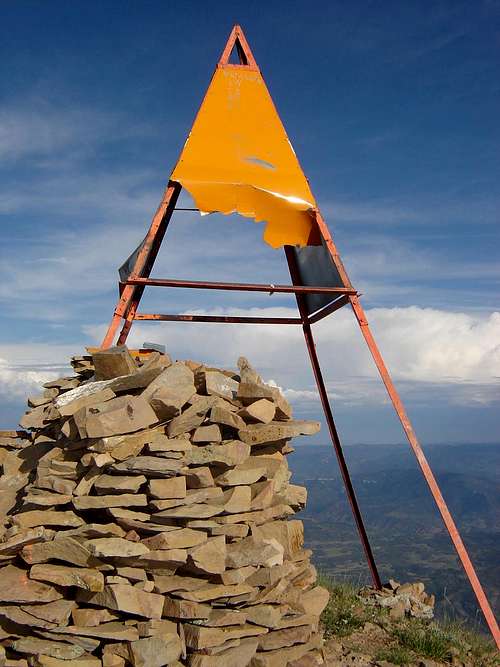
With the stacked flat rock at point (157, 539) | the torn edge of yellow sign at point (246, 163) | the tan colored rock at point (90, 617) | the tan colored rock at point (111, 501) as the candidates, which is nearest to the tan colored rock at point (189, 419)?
the stacked flat rock at point (157, 539)

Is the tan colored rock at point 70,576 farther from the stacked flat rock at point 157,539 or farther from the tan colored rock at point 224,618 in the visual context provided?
the tan colored rock at point 224,618

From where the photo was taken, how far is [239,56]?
9523 mm

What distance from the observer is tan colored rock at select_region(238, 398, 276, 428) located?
21.0ft

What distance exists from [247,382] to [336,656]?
3.23 meters

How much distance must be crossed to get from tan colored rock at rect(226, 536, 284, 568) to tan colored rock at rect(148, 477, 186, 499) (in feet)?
2.46

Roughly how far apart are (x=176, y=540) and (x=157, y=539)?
17cm

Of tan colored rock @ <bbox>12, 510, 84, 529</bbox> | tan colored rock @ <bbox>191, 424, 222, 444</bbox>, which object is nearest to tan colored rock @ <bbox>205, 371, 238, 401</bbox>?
tan colored rock @ <bbox>191, 424, 222, 444</bbox>

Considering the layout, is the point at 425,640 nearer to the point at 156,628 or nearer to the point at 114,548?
the point at 156,628

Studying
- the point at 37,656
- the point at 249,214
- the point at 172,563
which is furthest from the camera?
the point at 249,214

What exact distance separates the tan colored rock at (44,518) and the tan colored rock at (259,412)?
1939mm

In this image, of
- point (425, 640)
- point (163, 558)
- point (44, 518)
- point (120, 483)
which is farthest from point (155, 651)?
point (425, 640)

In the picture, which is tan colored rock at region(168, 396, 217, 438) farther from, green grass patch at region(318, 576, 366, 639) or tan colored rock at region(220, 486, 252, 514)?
green grass patch at region(318, 576, 366, 639)

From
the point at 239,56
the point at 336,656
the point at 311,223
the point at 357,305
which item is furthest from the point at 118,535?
the point at 239,56

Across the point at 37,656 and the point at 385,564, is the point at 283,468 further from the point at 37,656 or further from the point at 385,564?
the point at 385,564
